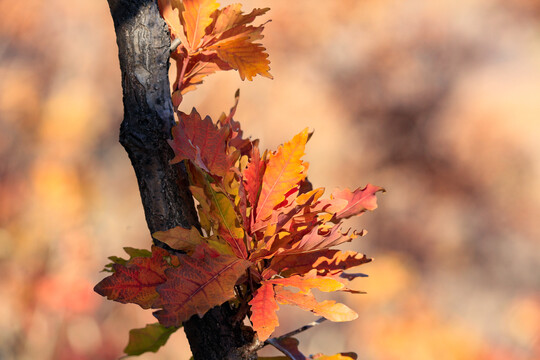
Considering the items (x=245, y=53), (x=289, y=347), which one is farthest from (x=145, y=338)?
(x=245, y=53)

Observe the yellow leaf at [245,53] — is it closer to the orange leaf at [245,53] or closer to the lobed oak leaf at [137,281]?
the orange leaf at [245,53]

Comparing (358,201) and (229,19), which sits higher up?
(229,19)

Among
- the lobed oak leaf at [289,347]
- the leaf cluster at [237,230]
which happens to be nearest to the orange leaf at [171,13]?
the leaf cluster at [237,230]

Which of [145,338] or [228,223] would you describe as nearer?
[228,223]

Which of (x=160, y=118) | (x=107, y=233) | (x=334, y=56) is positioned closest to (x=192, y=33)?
(x=160, y=118)

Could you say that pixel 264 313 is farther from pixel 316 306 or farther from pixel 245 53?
pixel 245 53

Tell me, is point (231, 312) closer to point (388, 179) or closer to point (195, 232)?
point (195, 232)
